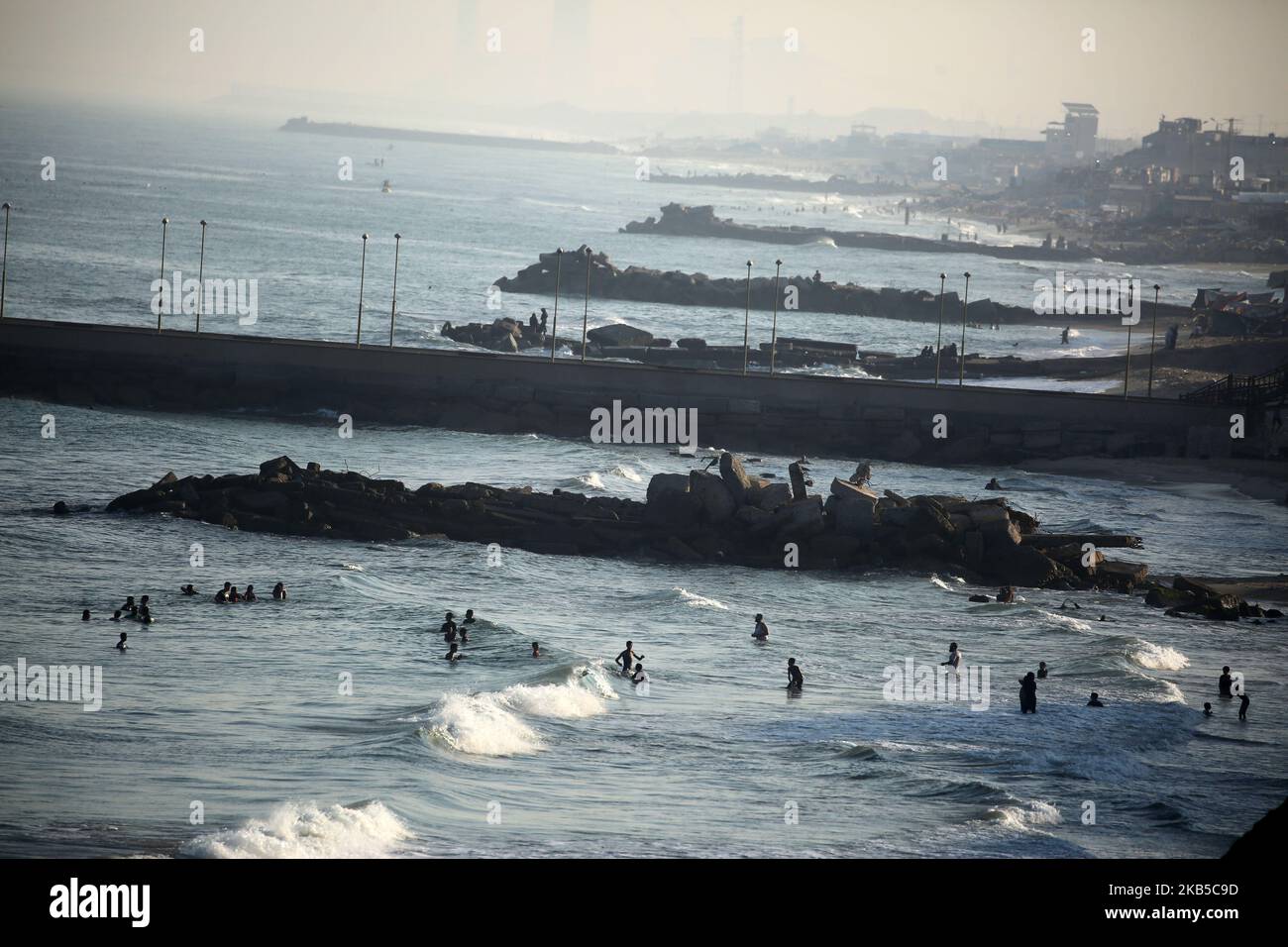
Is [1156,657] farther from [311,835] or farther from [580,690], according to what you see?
[311,835]

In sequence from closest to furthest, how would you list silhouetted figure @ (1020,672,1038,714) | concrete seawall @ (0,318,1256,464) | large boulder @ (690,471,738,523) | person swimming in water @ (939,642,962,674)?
silhouetted figure @ (1020,672,1038,714), person swimming in water @ (939,642,962,674), large boulder @ (690,471,738,523), concrete seawall @ (0,318,1256,464)

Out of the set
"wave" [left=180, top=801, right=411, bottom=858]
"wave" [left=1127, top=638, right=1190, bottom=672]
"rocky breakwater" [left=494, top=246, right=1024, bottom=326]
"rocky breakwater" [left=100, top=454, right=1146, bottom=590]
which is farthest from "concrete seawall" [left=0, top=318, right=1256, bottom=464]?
"rocky breakwater" [left=494, top=246, right=1024, bottom=326]

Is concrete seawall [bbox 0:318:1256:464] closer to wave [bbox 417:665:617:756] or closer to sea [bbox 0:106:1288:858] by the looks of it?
sea [bbox 0:106:1288:858]

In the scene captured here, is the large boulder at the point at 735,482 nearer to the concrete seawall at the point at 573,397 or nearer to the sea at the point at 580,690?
the sea at the point at 580,690

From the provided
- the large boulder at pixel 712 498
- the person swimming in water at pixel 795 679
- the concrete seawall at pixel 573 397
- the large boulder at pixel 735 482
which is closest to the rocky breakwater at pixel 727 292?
the concrete seawall at pixel 573 397

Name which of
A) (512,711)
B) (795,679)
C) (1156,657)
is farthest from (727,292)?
(512,711)
